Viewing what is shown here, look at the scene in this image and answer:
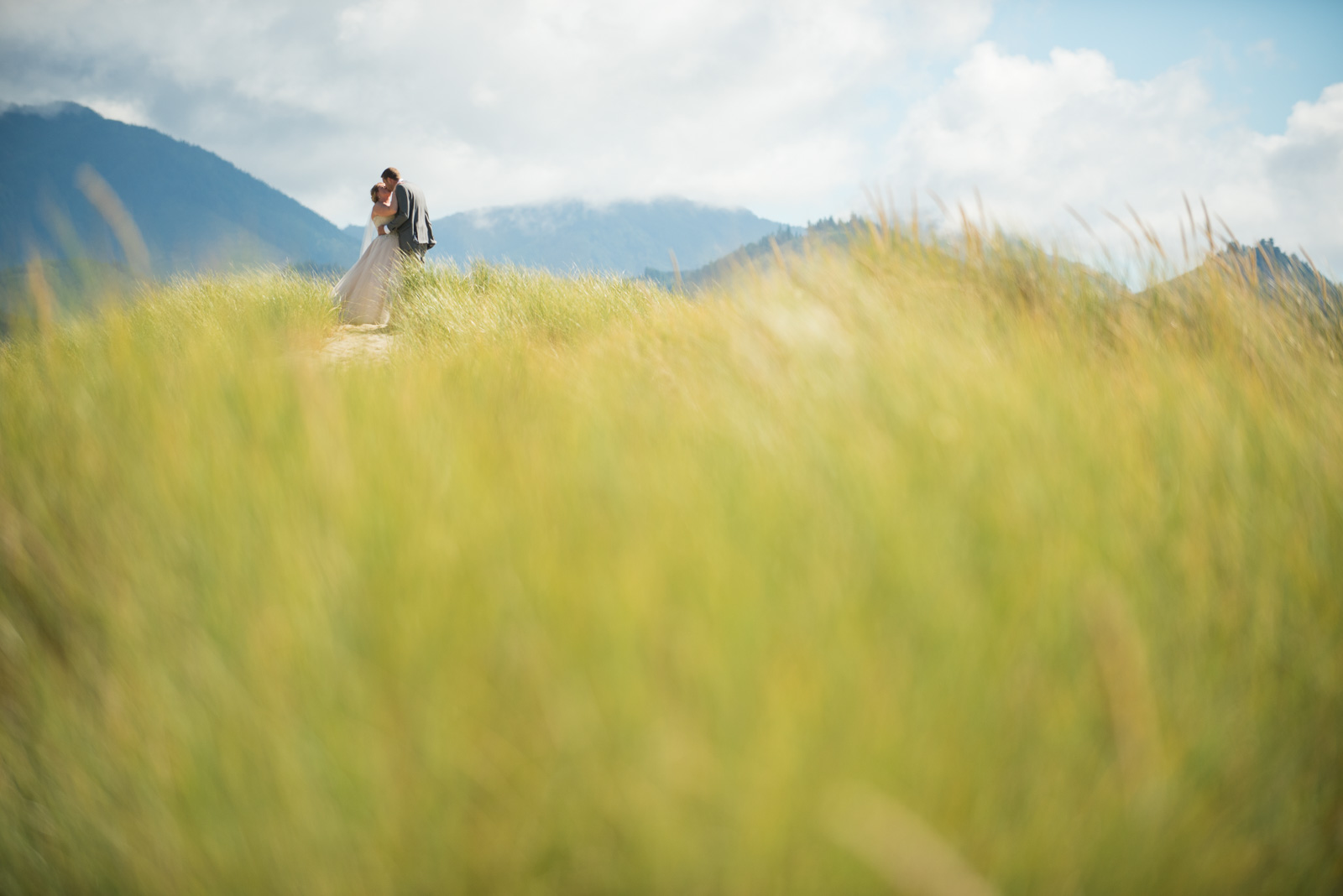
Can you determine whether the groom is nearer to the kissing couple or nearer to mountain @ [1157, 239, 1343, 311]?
the kissing couple

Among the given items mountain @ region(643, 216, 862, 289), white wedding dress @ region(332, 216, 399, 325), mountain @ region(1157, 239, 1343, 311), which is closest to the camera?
mountain @ region(1157, 239, 1343, 311)

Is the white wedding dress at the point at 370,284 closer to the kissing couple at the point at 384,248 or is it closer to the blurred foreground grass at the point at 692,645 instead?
the kissing couple at the point at 384,248

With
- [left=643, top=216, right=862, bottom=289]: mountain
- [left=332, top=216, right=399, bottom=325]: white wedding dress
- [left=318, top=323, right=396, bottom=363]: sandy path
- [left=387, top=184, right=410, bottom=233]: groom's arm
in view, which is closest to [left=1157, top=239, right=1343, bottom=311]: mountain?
[left=643, top=216, right=862, bottom=289]: mountain

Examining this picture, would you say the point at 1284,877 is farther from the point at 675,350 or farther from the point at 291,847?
the point at 675,350

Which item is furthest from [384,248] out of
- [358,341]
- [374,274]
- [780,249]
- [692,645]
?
[692,645]

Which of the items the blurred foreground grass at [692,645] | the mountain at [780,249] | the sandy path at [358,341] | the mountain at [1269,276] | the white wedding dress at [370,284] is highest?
the white wedding dress at [370,284]

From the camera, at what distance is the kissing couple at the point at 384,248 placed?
6.66m

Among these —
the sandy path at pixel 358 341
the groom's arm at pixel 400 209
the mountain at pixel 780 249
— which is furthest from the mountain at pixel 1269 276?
the groom's arm at pixel 400 209

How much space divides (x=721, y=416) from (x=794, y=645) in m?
0.67

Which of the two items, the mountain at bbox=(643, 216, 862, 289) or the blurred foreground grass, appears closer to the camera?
the blurred foreground grass

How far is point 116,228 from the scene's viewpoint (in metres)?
1.52

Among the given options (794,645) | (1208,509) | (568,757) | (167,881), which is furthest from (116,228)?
(1208,509)

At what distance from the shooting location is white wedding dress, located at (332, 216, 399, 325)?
21.7 feet

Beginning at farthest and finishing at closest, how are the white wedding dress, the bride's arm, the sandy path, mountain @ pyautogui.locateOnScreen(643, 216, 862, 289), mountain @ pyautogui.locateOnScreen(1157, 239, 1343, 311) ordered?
the bride's arm < the white wedding dress < the sandy path < mountain @ pyautogui.locateOnScreen(643, 216, 862, 289) < mountain @ pyautogui.locateOnScreen(1157, 239, 1343, 311)
